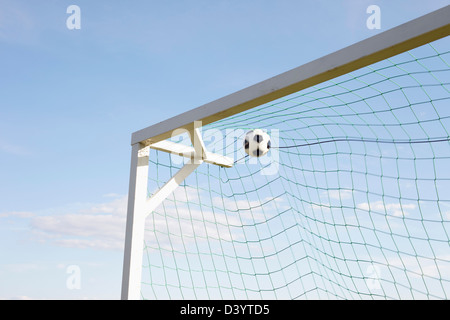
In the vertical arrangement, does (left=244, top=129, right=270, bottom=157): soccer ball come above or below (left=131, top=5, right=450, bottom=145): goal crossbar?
below

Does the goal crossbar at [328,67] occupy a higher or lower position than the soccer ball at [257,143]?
higher

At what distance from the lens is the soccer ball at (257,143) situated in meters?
3.81

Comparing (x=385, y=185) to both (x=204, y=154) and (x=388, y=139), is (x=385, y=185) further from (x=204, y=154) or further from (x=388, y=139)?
(x=204, y=154)

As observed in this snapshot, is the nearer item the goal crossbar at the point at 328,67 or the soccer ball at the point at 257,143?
the goal crossbar at the point at 328,67

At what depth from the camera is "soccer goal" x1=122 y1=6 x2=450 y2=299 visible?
321 centimetres

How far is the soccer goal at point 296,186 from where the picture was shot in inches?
126

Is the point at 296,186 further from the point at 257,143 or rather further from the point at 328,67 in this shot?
the point at 328,67

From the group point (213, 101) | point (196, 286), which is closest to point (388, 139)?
point (213, 101)

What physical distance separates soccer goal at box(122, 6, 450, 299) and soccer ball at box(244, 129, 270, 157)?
0.02 meters

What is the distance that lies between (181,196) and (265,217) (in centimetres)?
81

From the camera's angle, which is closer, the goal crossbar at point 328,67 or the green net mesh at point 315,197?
the goal crossbar at point 328,67

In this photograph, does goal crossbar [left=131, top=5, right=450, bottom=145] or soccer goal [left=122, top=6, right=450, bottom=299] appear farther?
soccer goal [left=122, top=6, right=450, bottom=299]

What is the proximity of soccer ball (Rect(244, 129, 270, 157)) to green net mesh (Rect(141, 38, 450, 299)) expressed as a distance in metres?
0.20

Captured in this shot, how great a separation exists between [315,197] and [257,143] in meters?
0.72
